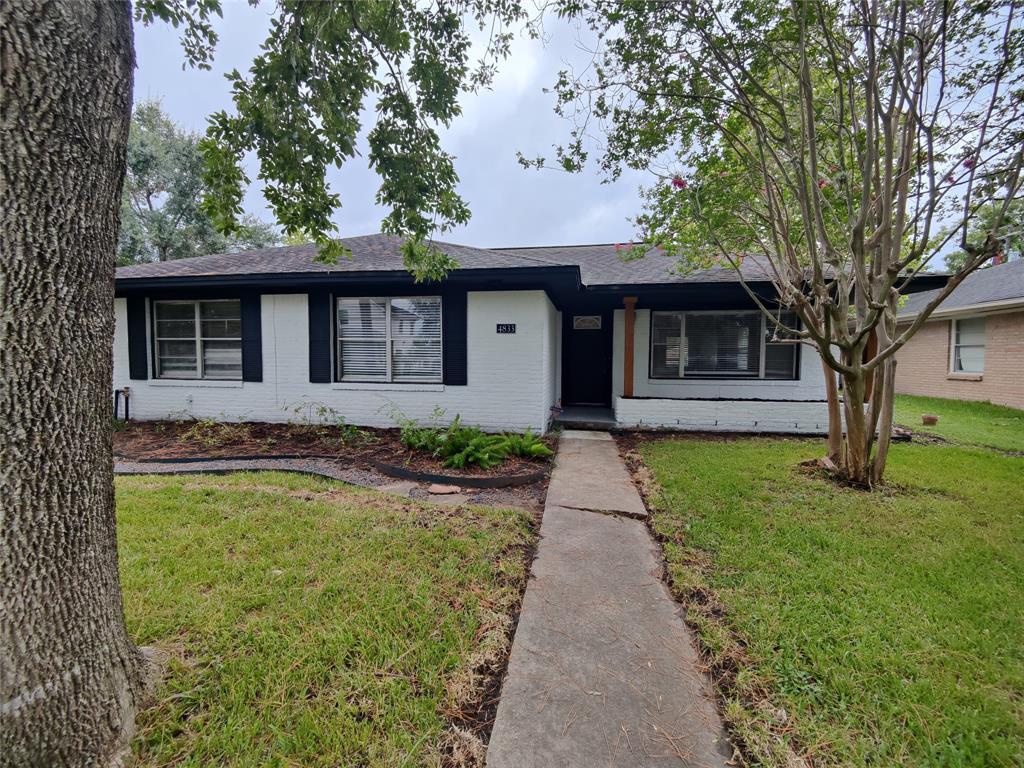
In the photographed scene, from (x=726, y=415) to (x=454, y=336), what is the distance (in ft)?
16.6


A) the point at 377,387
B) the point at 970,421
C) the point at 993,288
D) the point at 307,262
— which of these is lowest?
the point at 970,421

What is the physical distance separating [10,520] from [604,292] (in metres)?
7.48

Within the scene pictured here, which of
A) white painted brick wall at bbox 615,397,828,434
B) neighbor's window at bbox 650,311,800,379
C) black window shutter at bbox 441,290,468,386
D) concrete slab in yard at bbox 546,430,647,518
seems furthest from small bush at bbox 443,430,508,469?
neighbor's window at bbox 650,311,800,379

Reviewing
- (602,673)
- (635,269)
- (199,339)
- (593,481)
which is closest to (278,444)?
(199,339)

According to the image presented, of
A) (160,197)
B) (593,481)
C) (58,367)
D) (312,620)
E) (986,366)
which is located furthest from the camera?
(160,197)

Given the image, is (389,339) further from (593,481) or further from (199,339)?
(593,481)

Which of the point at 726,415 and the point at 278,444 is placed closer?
the point at 278,444

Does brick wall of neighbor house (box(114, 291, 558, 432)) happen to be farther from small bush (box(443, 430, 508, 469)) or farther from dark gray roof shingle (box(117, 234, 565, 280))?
small bush (box(443, 430, 508, 469))

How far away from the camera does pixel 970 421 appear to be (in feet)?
29.0

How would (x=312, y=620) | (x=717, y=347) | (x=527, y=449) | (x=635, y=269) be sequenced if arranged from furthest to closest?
(x=635, y=269) → (x=717, y=347) → (x=527, y=449) → (x=312, y=620)

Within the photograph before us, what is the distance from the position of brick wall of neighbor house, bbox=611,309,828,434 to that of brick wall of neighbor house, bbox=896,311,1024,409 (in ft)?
15.5

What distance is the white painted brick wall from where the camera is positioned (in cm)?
749

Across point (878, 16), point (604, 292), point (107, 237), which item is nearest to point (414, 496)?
point (107, 237)

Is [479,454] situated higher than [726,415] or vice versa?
[726,415]
